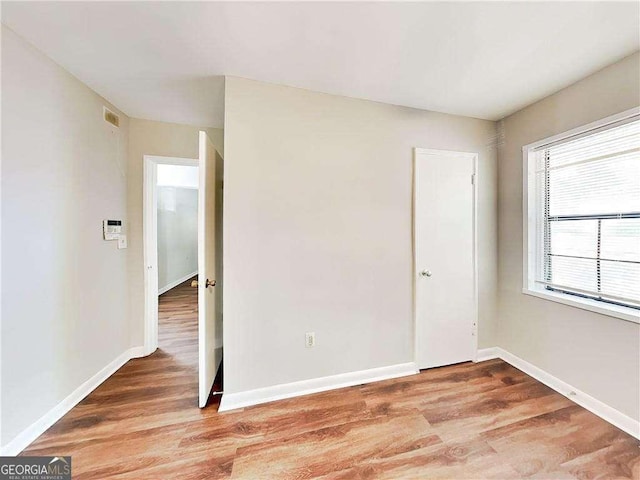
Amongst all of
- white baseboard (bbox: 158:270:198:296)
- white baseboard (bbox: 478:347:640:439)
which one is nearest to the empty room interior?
white baseboard (bbox: 478:347:640:439)

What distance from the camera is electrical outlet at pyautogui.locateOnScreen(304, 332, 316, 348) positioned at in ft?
6.50

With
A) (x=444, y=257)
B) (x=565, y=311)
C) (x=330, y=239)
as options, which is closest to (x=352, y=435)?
(x=330, y=239)

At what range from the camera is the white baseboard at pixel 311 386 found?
1.81 m

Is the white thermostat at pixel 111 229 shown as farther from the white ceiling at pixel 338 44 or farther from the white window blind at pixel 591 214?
the white window blind at pixel 591 214

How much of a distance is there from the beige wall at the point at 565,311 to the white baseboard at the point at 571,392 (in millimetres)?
40

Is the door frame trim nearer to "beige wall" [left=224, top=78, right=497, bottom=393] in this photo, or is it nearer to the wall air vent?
the wall air vent

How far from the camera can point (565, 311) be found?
1.97m

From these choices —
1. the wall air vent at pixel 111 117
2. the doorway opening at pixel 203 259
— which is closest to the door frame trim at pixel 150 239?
the doorway opening at pixel 203 259

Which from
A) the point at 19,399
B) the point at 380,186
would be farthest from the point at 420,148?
the point at 19,399

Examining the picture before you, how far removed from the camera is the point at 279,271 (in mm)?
1912

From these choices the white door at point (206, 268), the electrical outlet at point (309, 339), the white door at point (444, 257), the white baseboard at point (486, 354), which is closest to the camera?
the white door at point (206, 268)

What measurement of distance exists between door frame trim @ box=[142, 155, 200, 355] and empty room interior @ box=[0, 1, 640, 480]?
0.02m

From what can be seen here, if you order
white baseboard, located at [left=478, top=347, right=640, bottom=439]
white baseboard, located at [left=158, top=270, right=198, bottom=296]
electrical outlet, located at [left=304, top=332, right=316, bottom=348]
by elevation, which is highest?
electrical outlet, located at [left=304, top=332, right=316, bottom=348]

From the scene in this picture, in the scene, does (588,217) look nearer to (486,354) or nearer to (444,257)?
(444,257)
